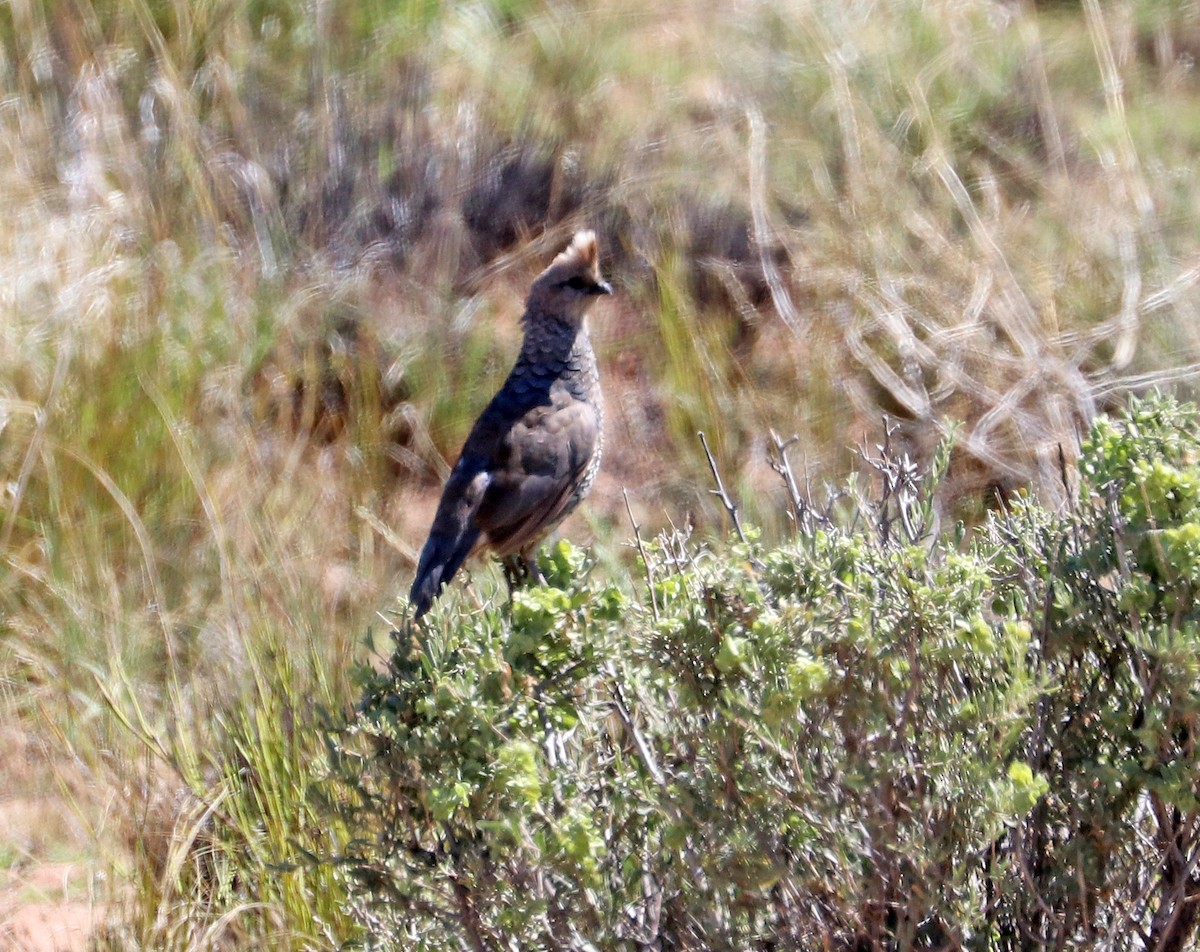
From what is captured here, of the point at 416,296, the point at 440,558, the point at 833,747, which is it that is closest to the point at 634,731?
the point at 833,747

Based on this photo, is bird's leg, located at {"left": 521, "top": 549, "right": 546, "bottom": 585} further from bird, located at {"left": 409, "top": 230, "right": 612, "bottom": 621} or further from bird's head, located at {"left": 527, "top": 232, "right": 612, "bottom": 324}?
bird's head, located at {"left": 527, "top": 232, "right": 612, "bottom": 324}

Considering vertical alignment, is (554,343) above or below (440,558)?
above

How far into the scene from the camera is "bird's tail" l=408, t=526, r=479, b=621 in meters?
3.74

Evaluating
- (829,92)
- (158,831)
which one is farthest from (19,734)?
(829,92)

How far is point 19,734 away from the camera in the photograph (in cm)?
387

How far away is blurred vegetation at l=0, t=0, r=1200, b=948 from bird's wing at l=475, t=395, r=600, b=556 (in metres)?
0.24

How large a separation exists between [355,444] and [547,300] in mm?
1241

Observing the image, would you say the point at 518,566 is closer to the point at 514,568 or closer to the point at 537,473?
the point at 514,568

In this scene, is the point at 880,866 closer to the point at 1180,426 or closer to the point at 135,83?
the point at 1180,426

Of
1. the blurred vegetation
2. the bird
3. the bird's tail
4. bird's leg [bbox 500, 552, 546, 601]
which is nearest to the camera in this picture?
the blurred vegetation

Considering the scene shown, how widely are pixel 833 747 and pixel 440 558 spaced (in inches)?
74.2

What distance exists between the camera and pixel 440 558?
3803 mm

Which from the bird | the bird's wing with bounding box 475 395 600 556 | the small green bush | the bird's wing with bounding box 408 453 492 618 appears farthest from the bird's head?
the small green bush

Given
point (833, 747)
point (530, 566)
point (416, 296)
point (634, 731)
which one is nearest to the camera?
point (833, 747)
